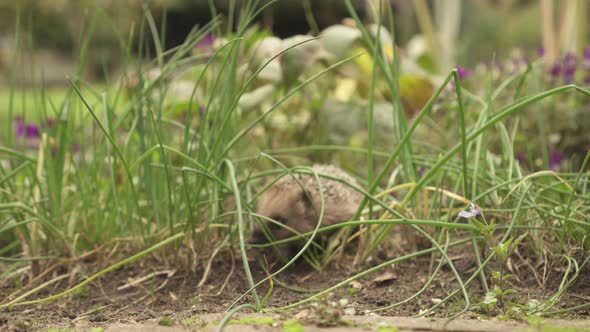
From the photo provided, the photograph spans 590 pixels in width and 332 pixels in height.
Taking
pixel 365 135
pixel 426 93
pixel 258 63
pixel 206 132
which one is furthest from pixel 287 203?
pixel 426 93

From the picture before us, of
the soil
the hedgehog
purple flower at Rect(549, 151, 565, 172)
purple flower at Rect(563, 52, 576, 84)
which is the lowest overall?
the soil

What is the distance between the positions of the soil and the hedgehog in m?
0.12

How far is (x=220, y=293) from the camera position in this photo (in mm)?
1679

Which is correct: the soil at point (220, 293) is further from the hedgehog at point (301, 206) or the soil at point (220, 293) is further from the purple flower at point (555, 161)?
the purple flower at point (555, 161)

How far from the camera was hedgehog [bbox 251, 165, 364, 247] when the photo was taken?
1.90m

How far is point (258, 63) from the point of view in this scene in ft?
8.29

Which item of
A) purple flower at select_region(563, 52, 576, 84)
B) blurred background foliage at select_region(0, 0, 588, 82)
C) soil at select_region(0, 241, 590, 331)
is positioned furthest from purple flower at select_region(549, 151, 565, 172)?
blurred background foliage at select_region(0, 0, 588, 82)

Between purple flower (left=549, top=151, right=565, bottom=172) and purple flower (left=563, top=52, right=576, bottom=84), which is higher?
purple flower (left=563, top=52, right=576, bottom=84)

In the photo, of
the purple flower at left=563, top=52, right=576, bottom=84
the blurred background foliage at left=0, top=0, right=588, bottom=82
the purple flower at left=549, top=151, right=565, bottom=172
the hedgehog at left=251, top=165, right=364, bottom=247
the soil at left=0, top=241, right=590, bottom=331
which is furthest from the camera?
the blurred background foliage at left=0, top=0, right=588, bottom=82

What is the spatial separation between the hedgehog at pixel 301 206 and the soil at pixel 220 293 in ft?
0.40

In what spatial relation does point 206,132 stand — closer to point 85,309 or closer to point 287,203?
point 287,203

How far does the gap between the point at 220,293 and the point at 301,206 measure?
400 millimetres

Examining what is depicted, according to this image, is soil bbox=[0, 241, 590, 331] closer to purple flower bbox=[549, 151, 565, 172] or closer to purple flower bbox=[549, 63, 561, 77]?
purple flower bbox=[549, 151, 565, 172]

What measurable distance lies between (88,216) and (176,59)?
1.90 feet
